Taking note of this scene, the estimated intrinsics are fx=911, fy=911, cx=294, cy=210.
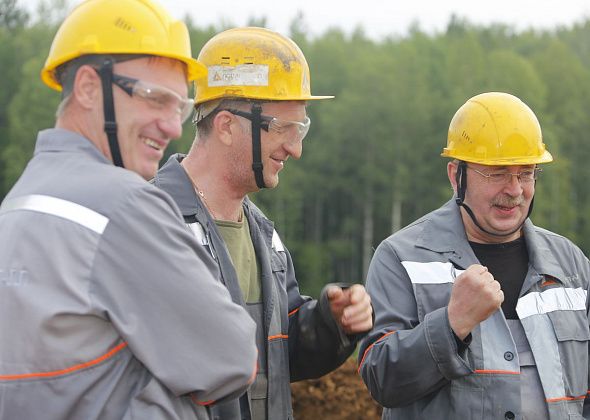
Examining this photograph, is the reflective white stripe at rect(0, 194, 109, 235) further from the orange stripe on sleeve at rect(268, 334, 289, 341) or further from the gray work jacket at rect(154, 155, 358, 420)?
the orange stripe on sleeve at rect(268, 334, 289, 341)

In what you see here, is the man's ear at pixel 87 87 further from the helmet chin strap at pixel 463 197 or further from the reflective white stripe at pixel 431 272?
the helmet chin strap at pixel 463 197

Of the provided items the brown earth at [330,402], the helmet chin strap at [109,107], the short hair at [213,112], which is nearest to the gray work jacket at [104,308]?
the helmet chin strap at [109,107]

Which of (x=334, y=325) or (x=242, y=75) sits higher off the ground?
(x=242, y=75)


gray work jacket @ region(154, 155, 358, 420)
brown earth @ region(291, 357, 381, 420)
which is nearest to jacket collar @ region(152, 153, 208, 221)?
gray work jacket @ region(154, 155, 358, 420)

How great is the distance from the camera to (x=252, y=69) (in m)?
4.14

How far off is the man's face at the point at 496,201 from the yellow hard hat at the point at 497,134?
0.19 ft

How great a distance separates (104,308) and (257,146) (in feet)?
5.44

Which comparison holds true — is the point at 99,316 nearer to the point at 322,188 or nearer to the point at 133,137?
the point at 133,137

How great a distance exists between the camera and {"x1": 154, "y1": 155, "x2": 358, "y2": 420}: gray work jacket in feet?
12.6

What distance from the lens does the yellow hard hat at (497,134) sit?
470cm

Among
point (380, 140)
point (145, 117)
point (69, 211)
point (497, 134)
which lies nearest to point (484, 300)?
point (497, 134)

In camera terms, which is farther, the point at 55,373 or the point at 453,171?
the point at 453,171

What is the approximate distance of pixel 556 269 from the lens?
15.1ft

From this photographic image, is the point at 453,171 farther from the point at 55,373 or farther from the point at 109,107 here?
the point at 55,373
